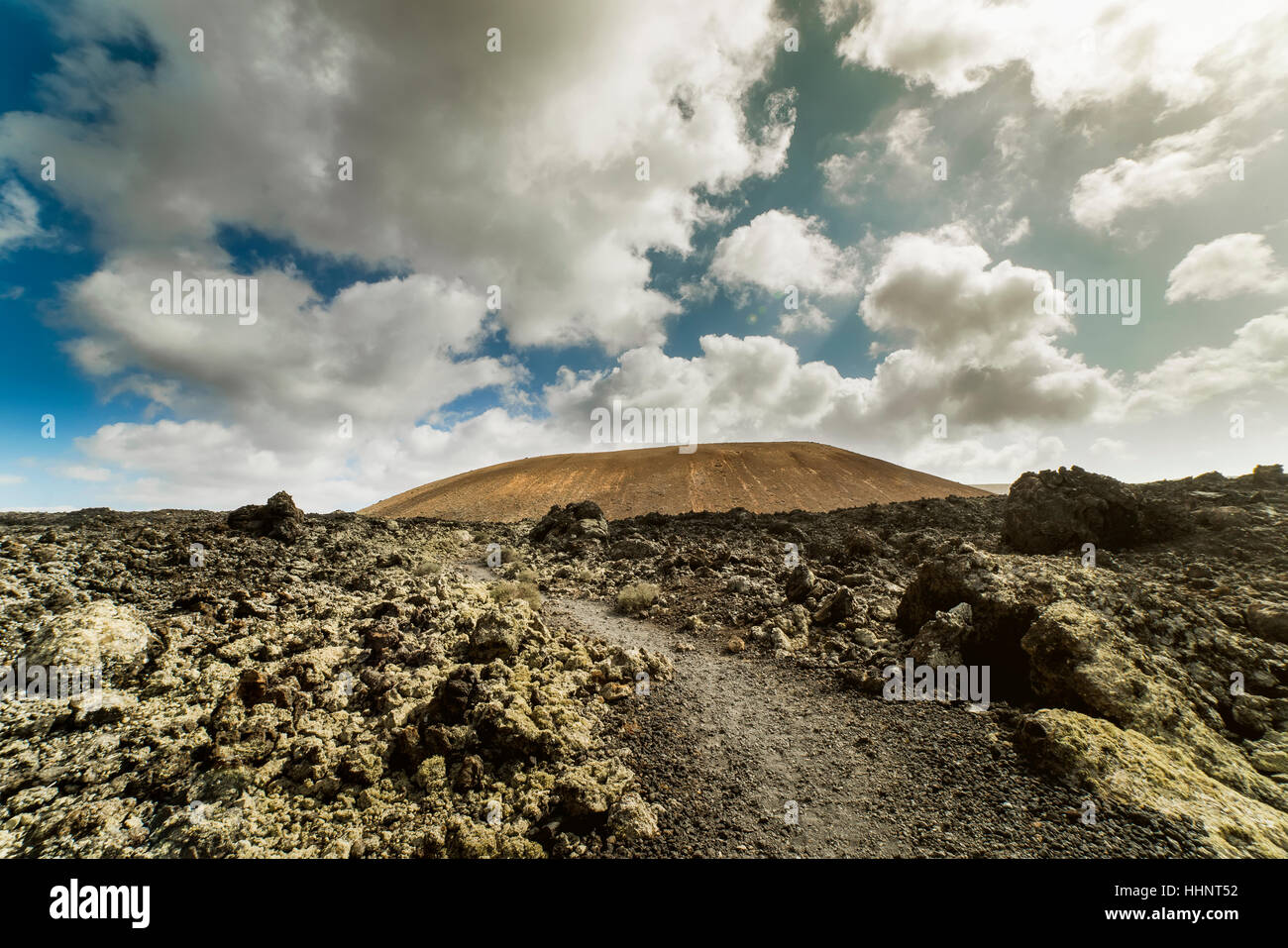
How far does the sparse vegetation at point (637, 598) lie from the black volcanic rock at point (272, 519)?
893 centimetres

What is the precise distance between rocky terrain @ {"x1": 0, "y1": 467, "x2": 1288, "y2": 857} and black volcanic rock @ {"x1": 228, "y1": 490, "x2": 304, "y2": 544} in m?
1.45

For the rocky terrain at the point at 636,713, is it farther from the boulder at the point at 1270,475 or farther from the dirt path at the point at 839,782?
the boulder at the point at 1270,475

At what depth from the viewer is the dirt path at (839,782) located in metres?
Result: 4.05

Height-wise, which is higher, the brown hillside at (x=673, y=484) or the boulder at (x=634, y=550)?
the brown hillside at (x=673, y=484)

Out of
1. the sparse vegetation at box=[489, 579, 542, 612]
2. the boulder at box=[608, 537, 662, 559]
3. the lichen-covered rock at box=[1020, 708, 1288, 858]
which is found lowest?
the lichen-covered rock at box=[1020, 708, 1288, 858]

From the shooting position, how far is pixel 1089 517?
39.8 feet

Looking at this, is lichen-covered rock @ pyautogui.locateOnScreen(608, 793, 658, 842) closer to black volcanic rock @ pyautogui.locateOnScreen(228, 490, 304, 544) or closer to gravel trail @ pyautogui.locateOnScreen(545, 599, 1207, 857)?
gravel trail @ pyautogui.locateOnScreen(545, 599, 1207, 857)

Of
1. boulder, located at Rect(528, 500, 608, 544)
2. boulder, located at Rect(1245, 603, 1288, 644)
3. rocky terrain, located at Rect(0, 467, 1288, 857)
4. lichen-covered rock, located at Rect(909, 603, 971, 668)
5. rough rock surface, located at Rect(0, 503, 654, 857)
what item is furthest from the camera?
boulder, located at Rect(528, 500, 608, 544)

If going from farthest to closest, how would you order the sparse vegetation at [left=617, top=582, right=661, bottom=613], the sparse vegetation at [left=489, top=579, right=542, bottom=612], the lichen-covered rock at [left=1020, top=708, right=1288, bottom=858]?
the sparse vegetation at [left=617, top=582, right=661, bottom=613], the sparse vegetation at [left=489, top=579, right=542, bottom=612], the lichen-covered rock at [left=1020, top=708, right=1288, bottom=858]

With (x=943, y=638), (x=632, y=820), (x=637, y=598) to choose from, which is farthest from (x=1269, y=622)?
(x=637, y=598)

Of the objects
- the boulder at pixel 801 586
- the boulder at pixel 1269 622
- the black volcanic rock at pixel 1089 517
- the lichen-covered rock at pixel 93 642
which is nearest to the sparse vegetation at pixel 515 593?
the lichen-covered rock at pixel 93 642

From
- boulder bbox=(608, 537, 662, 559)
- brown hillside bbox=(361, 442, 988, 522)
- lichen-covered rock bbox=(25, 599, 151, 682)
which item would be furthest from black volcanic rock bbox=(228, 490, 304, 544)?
brown hillside bbox=(361, 442, 988, 522)

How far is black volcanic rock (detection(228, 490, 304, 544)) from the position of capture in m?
12.2
